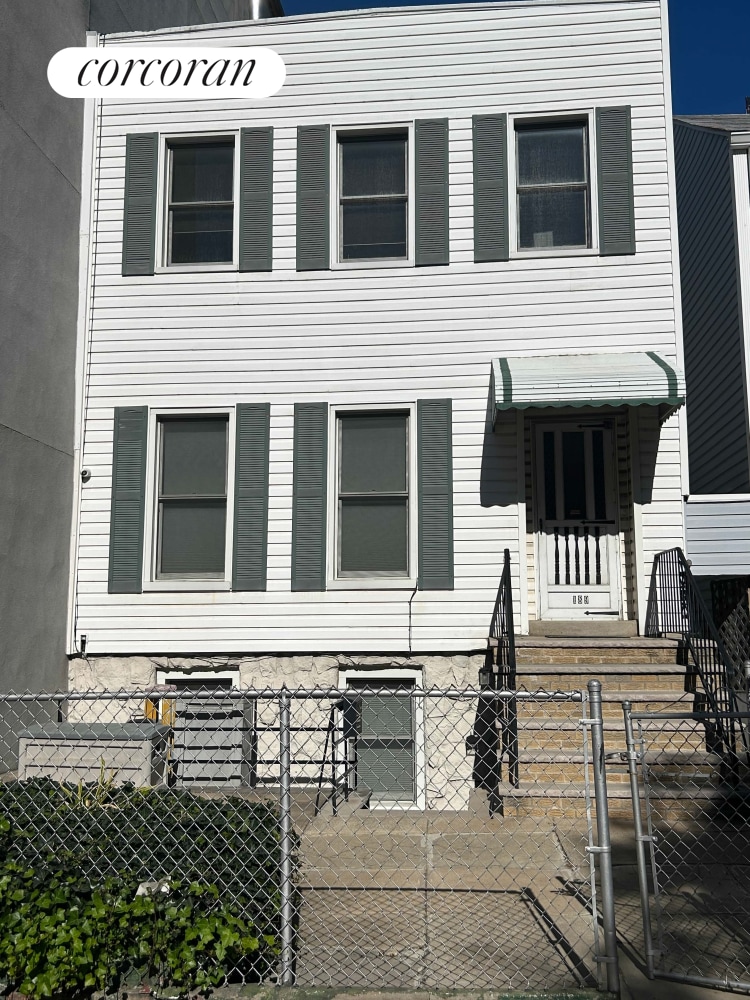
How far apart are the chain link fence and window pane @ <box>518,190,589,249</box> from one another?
16.9ft

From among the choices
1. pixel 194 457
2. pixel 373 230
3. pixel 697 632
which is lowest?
pixel 697 632

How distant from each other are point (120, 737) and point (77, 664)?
3.21 meters

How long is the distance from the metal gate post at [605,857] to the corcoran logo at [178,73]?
8.67 m

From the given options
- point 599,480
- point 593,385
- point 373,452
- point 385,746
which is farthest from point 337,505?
point 593,385

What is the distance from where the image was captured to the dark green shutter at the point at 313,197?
1045 cm

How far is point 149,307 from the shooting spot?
34.8 ft

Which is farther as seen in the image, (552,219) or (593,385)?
(552,219)

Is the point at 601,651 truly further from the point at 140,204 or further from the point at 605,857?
the point at 140,204

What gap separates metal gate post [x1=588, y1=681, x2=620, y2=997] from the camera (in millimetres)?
4309

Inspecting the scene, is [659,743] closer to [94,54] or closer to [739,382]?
[739,382]

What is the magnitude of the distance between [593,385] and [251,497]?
3.76 m

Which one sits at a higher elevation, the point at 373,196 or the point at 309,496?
the point at 373,196

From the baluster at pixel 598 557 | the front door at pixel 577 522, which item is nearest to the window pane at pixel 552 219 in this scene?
the front door at pixel 577 522

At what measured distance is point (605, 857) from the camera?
173 inches
